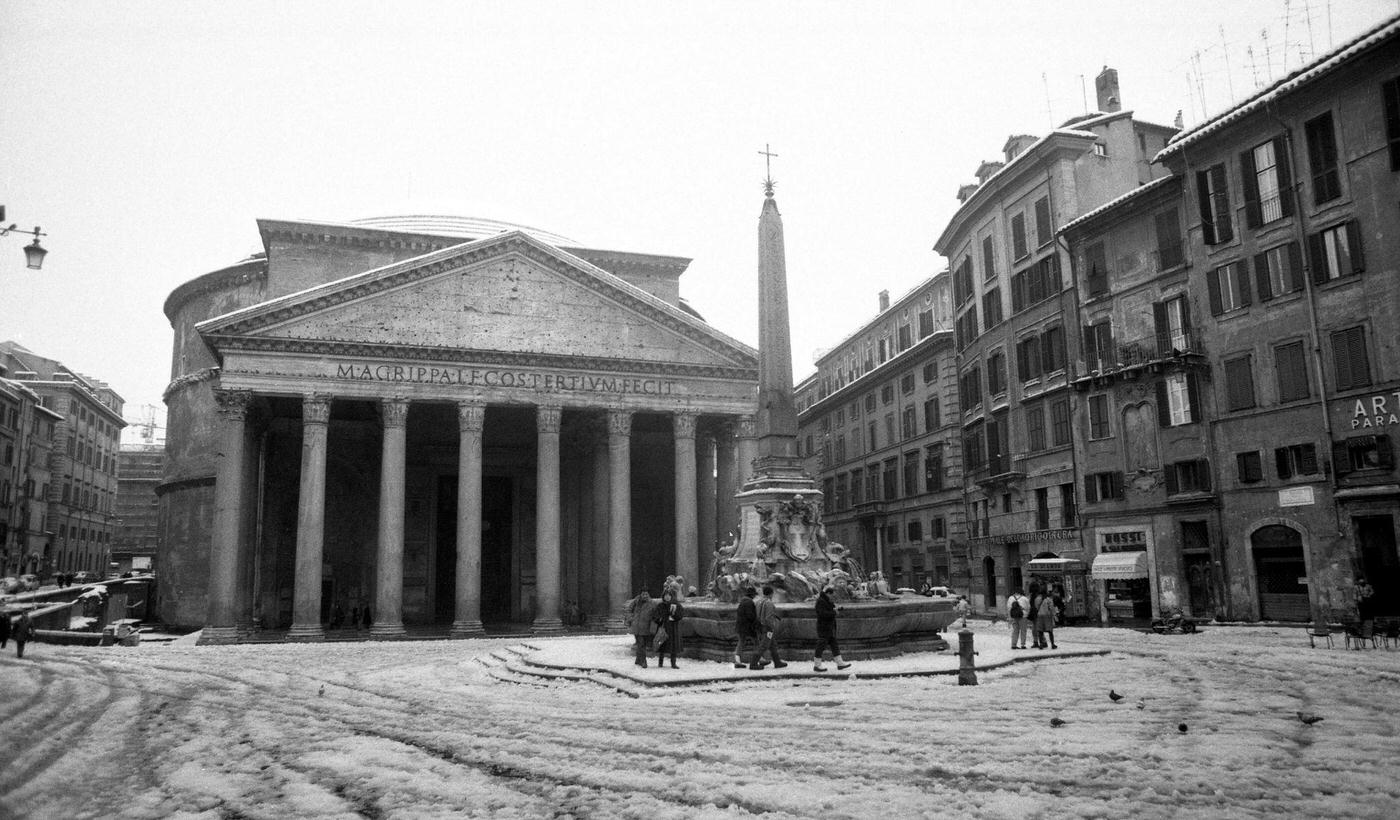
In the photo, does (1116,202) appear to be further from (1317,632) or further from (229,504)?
(229,504)

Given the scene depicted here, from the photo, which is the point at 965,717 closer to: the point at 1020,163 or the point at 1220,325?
the point at 1220,325

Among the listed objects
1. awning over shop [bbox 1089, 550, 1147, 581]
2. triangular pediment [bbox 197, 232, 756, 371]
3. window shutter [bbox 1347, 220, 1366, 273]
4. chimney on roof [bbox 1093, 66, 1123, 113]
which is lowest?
awning over shop [bbox 1089, 550, 1147, 581]

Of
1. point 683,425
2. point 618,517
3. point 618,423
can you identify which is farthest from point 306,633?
point 683,425

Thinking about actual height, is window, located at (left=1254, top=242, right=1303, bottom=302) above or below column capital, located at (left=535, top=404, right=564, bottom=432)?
above

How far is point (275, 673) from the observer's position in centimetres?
1828

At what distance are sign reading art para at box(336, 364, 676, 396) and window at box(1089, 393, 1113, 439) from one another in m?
13.7

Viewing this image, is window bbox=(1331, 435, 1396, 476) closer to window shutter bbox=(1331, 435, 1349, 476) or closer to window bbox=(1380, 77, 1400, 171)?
window shutter bbox=(1331, 435, 1349, 476)

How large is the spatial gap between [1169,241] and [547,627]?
72.0 ft

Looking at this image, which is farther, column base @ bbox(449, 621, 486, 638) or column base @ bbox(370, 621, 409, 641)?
column base @ bbox(449, 621, 486, 638)

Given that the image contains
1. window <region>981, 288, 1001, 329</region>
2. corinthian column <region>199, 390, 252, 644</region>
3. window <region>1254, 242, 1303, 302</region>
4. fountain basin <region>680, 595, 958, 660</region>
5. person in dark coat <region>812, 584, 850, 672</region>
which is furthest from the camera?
window <region>981, 288, 1001, 329</region>

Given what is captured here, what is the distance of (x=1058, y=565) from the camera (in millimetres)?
30062

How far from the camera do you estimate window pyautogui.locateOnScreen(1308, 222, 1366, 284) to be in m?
23.0

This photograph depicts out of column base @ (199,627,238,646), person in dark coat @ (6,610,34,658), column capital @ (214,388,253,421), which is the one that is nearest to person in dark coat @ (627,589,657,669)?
person in dark coat @ (6,610,34,658)

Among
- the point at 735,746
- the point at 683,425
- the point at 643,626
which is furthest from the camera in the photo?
the point at 683,425
